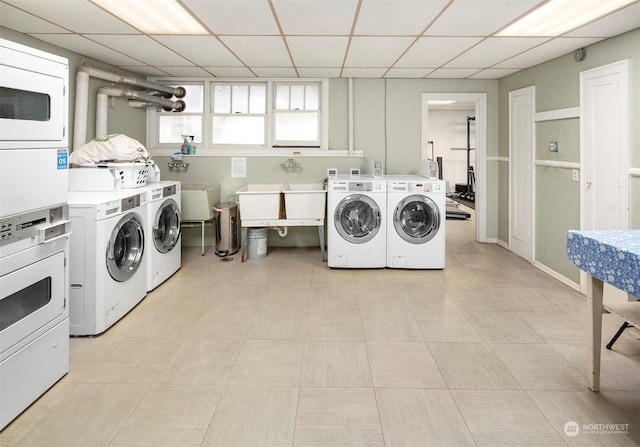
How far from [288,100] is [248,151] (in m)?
0.94

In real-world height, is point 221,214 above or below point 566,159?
below

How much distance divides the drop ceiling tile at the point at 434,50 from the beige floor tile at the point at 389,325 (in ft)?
8.20

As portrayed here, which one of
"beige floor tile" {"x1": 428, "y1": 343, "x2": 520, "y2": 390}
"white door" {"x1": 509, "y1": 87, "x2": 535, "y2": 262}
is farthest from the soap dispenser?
"white door" {"x1": 509, "y1": 87, "x2": 535, "y2": 262}

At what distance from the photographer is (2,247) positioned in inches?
76.7

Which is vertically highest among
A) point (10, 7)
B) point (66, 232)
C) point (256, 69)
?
point (256, 69)

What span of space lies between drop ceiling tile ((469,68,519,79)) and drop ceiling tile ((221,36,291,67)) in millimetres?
2571

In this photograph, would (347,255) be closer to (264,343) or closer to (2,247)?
(264,343)

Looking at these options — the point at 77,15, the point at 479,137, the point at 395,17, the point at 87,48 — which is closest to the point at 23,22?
the point at 77,15

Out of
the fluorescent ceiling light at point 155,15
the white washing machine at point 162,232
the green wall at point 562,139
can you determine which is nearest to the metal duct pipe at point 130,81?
the fluorescent ceiling light at point 155,15

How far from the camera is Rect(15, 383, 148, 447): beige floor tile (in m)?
1.93

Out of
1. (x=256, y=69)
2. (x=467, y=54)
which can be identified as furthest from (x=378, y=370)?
(x=256, y=69)

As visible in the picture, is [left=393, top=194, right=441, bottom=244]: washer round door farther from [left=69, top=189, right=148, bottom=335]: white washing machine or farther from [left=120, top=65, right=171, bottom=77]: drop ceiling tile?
[left=120, top=65, right=171, bottom=77]: drop ceiling tile

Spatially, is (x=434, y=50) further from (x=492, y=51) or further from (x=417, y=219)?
(x=417, y=219)

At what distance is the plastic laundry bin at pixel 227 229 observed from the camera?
5.52 metres
